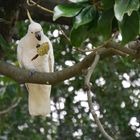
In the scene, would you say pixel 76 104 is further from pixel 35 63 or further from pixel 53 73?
pixel 53 73

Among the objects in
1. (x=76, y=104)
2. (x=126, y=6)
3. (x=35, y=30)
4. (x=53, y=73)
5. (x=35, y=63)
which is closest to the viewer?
(x=126, y=6)

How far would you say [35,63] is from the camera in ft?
6.92

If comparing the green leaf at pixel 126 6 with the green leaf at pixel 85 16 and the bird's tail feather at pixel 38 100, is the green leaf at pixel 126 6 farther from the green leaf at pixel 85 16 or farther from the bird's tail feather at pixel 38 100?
the bird's tail feather at pixel 38 100

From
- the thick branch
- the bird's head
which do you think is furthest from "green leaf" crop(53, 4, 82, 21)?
the bird's head

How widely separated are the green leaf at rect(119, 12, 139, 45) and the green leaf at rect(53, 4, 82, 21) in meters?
0.10

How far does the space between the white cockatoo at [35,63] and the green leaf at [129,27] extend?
989 millimetres

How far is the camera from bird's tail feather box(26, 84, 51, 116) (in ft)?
6.88

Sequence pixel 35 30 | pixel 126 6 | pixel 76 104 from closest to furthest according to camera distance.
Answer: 1. pixel 126 6
2. pixel 35 30
3. pixel 76 104

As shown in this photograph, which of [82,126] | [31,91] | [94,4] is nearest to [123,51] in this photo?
[94,4]

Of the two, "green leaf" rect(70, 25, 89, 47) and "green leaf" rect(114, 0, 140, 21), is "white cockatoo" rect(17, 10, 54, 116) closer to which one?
"green leaf" rect(70, 25, 89, 47)

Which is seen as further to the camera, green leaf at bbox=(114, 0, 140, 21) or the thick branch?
the thick branch

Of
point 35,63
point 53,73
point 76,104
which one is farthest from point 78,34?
point 76,104

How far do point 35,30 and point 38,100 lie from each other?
0.43 metres

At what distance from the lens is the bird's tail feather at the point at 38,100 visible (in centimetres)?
210
